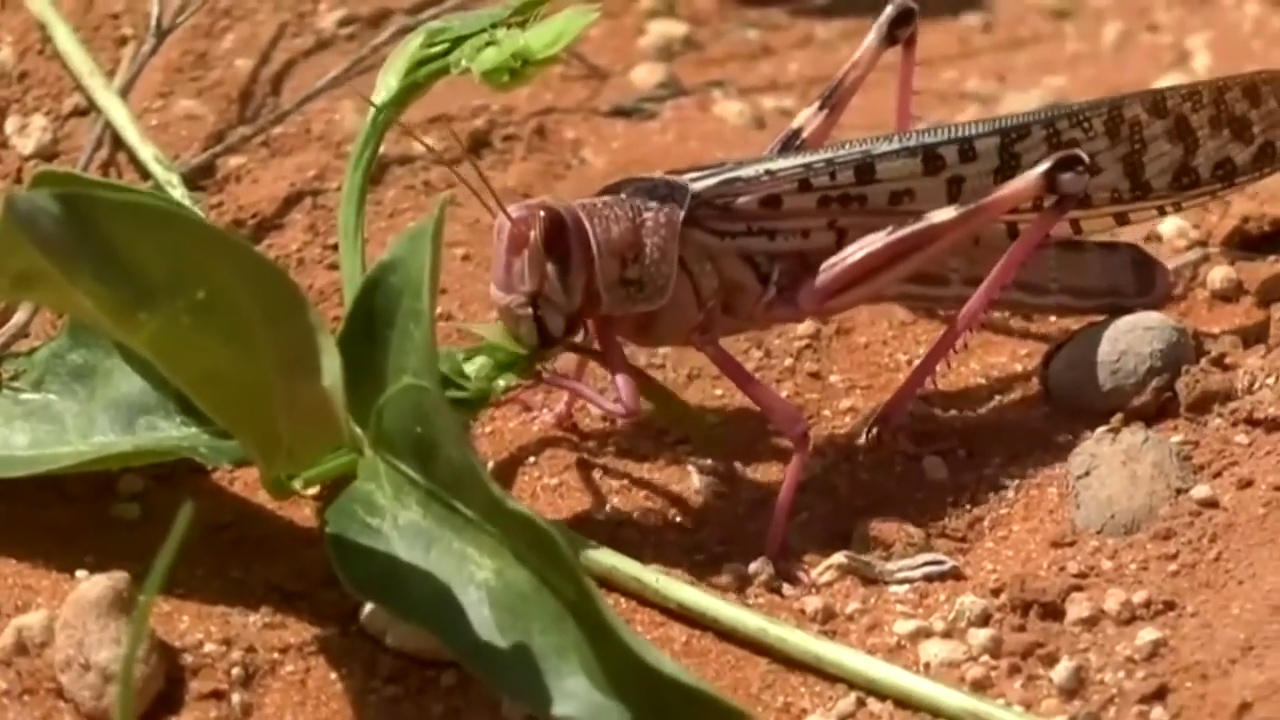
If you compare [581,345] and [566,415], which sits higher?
[581,345]

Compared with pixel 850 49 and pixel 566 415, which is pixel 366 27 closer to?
pixel 850 49

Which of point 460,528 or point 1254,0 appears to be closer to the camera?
point 460,528

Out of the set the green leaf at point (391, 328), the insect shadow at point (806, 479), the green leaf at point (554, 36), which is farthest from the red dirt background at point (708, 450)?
the green leaf at point (554, 36)

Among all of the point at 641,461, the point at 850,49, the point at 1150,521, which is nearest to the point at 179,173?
the point at 641,461

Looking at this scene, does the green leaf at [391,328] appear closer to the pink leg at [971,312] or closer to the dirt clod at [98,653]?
the dirt clod at [98,653]

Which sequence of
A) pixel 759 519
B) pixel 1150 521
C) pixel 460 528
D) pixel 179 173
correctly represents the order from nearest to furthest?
pixel 460 528 → pixel 1150 521 → pixel 759 519 → pixel 179 173

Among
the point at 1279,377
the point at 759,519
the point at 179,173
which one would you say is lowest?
the point at 759,519

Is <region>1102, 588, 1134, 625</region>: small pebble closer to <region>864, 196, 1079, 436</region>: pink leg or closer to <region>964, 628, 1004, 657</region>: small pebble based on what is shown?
<region>964, 628, 1004, 657</region>: small pebble
